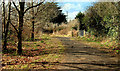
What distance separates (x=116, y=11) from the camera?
11781 mm

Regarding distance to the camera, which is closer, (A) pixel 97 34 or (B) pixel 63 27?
(A) pixel 97 34

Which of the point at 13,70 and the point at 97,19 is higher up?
the point at 97,19

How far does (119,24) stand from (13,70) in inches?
389

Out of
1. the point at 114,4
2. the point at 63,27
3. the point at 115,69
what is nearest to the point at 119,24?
the point at 114,4

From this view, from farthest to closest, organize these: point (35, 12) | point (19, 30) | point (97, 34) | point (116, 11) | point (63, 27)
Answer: point (63, 27) < point (35, 12) < point (97, 34) < point (116, 11) < point (19, 30)

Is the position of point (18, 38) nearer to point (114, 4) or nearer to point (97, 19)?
point (114, 4)

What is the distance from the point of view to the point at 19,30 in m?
10.4

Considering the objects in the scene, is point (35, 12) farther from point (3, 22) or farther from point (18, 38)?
point (18, 38)

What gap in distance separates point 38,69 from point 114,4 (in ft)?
31.6

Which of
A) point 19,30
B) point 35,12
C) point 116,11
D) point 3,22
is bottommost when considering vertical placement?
point 19,30

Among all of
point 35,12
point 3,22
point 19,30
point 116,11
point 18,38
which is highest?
point 35,12

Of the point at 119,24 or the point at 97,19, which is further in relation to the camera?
the point at 97,19

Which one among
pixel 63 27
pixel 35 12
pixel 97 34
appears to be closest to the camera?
pixel 97 34

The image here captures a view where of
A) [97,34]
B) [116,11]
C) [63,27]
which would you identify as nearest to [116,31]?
[116,11]
